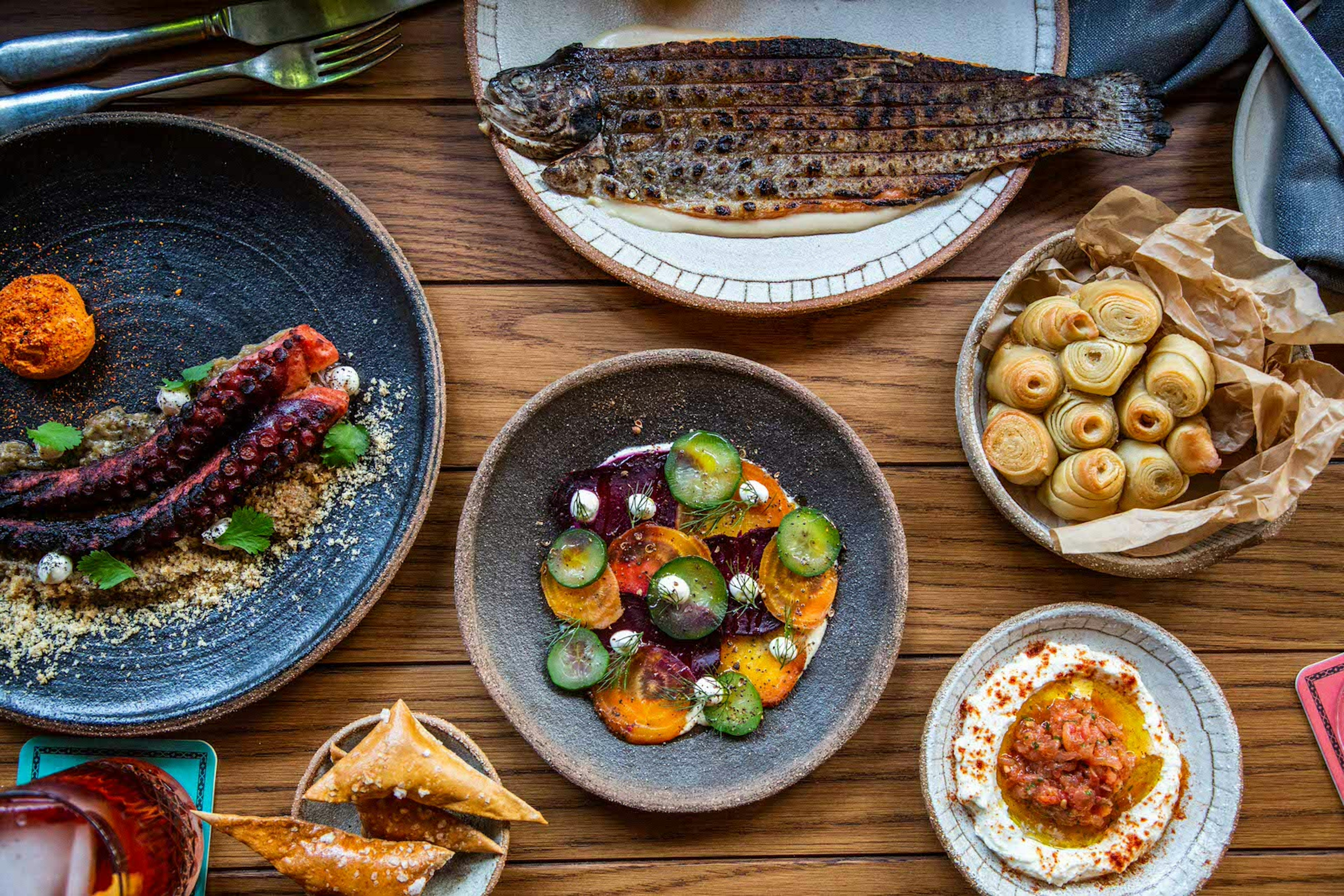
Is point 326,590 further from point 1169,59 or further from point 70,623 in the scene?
point 1169,59

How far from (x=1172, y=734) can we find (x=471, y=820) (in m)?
1.70

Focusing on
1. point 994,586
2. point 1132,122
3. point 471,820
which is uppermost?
point 1132,122

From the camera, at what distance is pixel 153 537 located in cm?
206

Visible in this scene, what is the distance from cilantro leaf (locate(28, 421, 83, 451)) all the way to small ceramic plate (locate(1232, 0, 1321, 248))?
287 centimetres

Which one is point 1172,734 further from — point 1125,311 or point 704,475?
point 704,475

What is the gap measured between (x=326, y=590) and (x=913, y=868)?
1595 mm

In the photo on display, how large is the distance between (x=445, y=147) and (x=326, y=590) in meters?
1.14

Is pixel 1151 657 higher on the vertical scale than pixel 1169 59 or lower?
lower

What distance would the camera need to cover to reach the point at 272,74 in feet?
7.35

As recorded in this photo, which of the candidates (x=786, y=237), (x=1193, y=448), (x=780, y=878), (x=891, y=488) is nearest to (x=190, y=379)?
(x=786, y=237)

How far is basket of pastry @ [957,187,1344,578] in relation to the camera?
2.10 m

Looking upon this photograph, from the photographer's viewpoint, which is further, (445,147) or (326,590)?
(445,147)

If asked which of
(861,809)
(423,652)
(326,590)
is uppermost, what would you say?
(326,590)

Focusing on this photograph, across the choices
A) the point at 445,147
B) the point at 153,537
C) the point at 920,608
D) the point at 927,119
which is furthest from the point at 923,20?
the point at 153,537
